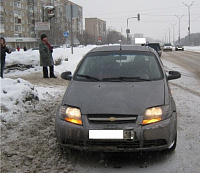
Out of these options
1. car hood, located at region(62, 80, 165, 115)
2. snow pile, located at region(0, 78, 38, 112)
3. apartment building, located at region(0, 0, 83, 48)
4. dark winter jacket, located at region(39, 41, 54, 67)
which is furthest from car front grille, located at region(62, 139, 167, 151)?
apartment building, located at region(0, 0, 83, 48)

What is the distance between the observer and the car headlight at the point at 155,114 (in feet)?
11.7

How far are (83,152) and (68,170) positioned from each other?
0.52m

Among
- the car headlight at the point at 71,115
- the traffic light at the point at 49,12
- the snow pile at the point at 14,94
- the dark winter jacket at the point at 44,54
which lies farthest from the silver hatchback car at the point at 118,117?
the traffic light at the point at 49,12

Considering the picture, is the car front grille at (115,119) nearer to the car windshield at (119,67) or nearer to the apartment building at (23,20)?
the car windshield at (119,67)

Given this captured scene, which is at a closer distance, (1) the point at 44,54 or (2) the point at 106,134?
(2) the point at 106,134

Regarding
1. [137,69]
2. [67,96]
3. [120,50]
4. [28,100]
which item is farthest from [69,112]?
[28,100]

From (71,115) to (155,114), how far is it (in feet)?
3.51

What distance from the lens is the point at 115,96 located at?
12.7 feet

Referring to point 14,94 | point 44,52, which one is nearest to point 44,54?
point 44,52

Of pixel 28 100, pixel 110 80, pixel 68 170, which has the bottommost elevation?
pixel 68 170

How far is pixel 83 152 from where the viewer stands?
13.1 ft

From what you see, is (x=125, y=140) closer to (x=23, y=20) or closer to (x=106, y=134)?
(x=106, y=134)

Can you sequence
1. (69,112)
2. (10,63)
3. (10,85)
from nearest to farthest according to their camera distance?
(69,112) < (10,85) < (10,63)

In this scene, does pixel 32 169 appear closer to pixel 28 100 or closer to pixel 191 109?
pixel 28 100
